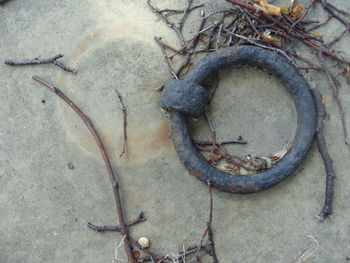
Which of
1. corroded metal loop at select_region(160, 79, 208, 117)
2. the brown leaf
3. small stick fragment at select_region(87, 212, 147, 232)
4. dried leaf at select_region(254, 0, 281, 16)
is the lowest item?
small stick fragment at select_region(87, 212, 147, 232)

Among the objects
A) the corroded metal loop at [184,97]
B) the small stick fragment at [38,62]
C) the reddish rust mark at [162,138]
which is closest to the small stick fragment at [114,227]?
the reddish rust mark at [162,138]

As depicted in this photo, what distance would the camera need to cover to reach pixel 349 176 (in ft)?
10.0

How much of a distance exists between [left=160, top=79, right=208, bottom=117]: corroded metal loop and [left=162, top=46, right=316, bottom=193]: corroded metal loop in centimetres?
4

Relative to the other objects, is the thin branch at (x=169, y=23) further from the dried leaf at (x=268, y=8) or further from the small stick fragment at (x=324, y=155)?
the small stick fragment at (x=324, y=155)

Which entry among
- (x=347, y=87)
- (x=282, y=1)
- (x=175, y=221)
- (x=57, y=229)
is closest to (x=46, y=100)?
(x=57, y=229)

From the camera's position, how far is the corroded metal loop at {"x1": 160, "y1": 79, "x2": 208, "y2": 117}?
2.82 m

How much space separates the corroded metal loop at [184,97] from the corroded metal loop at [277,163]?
0.04 meters

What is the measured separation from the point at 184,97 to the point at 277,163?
74cm

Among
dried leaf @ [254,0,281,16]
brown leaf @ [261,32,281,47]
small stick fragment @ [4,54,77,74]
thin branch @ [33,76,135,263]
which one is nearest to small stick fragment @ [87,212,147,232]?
thin branch @ [33,76,135,263]

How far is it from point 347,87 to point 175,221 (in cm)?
145

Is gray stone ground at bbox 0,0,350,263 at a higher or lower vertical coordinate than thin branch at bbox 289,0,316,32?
lower

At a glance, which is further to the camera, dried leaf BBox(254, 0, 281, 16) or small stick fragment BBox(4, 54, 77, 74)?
small stick fragment BBox(4, 54, 77, 74)

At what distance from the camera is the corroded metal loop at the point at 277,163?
2881mm

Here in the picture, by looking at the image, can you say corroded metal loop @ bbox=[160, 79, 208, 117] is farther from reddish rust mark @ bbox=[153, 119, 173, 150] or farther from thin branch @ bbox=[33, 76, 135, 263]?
thin branch @ bbox=[33, 76, 135, 263]
